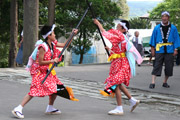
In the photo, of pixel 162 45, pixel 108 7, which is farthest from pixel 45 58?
pixel 108 7

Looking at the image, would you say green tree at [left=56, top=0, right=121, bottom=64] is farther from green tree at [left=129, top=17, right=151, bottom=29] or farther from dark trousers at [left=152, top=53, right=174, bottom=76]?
green tree at [left=129, top=17, right=151, bottom=29]

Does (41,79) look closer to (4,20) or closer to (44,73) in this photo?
(44,73)

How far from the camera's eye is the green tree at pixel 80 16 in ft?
80.8

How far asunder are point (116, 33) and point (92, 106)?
1.52 m

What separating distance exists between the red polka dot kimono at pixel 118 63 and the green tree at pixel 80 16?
16.8m

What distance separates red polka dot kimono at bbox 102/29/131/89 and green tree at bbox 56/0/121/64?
16.8 m

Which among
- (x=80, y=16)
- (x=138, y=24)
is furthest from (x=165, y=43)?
(x=138, y=24)

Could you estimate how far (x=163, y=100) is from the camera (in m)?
9.02

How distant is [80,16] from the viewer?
81.8 feet

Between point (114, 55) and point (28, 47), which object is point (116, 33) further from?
point (28, 47)

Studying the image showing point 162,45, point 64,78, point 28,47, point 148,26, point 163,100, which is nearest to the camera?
point 163,100

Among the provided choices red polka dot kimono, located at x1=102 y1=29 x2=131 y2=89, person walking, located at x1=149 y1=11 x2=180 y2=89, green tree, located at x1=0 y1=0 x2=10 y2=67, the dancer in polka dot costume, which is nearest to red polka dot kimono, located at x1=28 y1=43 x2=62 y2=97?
the dancer in polka dot costume

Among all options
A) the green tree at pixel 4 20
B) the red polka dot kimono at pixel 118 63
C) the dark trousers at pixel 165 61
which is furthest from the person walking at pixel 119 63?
the green tree at pixel 4 20

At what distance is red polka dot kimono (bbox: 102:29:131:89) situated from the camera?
7.35 metres
